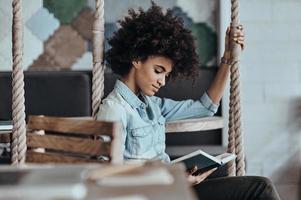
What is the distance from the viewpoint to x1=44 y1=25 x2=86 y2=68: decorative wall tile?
3.09 meters

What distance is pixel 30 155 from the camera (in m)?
1.53

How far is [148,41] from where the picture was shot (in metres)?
1.87

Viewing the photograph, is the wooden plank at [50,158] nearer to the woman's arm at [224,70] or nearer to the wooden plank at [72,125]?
the wooden plank at [72,125]

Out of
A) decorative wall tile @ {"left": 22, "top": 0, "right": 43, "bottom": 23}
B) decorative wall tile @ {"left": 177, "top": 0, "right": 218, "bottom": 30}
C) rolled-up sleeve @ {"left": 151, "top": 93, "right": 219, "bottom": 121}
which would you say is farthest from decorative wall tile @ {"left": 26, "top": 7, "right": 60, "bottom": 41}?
rolled-up sleeve @ {"left": 151, "top": 93, "right": 219, "bottom": 121}

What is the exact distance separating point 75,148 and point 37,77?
164 centimetres

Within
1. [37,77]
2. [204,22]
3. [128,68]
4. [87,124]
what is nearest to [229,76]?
[128,68]

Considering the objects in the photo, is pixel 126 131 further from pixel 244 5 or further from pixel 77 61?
pixel 244 5

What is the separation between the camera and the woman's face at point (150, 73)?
1.86m

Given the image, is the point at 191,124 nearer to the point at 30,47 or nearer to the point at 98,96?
the point at 98,96

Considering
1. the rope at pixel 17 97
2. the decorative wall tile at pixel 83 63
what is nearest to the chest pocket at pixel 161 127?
the rope at pixel 17 97

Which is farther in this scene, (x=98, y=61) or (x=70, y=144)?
(x=98, y=61)

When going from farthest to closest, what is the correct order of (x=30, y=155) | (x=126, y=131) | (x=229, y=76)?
(x=229, y=76) < (x=126, y=131) < (x=30, y=155)

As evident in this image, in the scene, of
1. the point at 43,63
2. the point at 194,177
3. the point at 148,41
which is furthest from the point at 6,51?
the point at 194,177

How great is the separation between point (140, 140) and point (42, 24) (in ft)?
4.82
